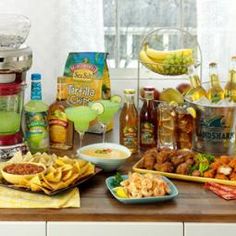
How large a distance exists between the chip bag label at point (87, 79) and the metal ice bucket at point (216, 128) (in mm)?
430

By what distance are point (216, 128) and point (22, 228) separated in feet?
2.39

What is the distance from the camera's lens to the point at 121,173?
187 cm

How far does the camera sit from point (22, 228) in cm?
159

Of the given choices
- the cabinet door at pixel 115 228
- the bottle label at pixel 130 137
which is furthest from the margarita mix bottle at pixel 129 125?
the cabinet door at pixel 115 228

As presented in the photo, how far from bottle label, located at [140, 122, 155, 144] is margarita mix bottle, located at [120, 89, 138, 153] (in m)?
0.03

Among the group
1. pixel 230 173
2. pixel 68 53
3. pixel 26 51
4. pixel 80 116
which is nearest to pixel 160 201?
pixel 230 173

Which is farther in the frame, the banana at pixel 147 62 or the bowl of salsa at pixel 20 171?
the banana at pixel 147 62

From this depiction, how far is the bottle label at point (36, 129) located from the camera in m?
2.04

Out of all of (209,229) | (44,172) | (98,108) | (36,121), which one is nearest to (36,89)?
(36,121)

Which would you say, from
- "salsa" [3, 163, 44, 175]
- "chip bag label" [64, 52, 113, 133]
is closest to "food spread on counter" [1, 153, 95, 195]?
"salsa" [3, 163, 44, 175]

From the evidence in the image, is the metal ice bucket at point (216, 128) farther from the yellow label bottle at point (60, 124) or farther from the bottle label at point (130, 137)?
the yellow label bottle at point (60, 124)

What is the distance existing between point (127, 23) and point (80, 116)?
0.90 m

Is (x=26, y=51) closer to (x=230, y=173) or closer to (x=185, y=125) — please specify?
(x=185, y=125)

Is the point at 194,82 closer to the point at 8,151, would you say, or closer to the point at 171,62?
the point at 171,62
